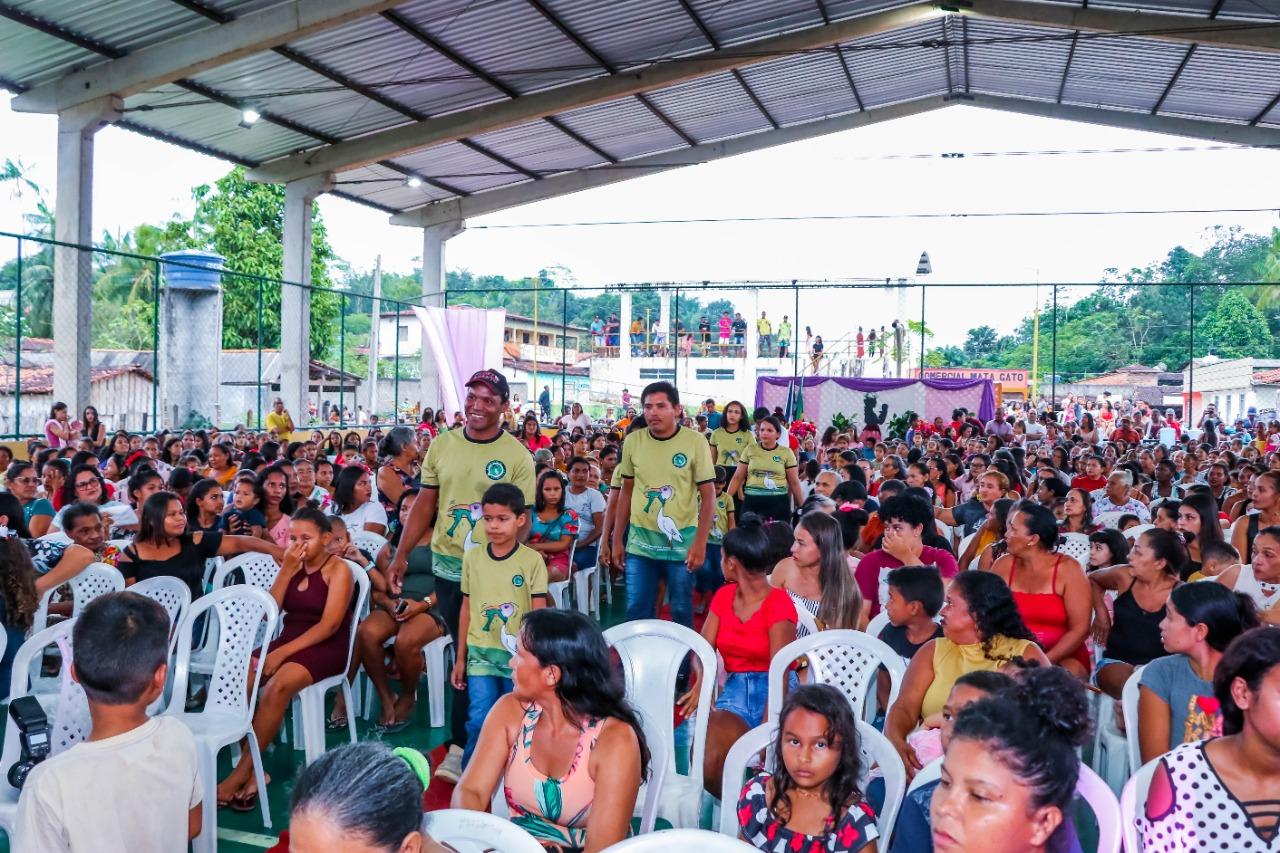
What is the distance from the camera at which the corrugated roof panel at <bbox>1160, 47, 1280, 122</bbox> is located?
1645cm

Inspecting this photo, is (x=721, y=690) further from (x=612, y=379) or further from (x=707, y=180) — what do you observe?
(x=707, y=180)

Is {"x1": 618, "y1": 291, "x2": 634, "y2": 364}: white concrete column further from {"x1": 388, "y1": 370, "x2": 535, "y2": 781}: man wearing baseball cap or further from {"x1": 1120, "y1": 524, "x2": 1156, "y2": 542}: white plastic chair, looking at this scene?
{"x1": 388, "y1": 370, "x2": 535, "y2": 781}: man wearing baseball cap

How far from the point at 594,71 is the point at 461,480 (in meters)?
13.3

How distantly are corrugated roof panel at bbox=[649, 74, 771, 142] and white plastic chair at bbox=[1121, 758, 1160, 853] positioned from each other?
16.7 metres

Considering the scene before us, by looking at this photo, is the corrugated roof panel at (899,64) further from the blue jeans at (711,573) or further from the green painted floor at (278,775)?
the green painted floor at (278,775)

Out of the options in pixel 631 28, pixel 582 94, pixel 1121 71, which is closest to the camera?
pixel 631 28

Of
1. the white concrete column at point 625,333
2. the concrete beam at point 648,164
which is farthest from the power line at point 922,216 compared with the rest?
the white concrete column at point 625,333

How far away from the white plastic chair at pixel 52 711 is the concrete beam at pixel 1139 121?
69.8 ft

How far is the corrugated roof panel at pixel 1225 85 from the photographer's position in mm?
16453

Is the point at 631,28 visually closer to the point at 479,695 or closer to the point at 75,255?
the point at 75,255

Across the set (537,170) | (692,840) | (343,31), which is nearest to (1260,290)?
(537,170)

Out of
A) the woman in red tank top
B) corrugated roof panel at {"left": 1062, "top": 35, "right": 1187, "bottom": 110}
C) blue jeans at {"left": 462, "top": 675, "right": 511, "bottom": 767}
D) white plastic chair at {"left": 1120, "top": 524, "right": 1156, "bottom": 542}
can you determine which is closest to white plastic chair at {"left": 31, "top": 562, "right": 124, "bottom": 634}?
blue jeans at {"left": 462, "top": 675, "right": 511, "bottom": 767}

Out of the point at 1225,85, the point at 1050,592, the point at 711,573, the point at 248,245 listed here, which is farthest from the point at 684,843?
the point at 248,245

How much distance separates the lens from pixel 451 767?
4504mm
